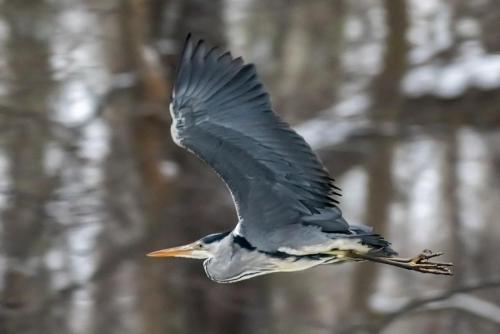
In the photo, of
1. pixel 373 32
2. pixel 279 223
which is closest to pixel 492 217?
pixel 373 32

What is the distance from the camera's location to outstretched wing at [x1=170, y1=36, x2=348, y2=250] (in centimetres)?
343

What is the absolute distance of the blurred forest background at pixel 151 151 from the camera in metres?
6.18

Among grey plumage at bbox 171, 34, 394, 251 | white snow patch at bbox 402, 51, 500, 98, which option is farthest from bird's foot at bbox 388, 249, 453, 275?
white snow patch at bbox 402, 51, 500, 98

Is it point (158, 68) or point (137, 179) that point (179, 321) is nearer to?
point (137, 179)

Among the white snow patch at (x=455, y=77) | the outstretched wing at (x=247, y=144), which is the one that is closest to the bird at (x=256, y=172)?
the outstretched wing at (x=247, y=144)

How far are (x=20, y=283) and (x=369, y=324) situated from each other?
1.87 meters

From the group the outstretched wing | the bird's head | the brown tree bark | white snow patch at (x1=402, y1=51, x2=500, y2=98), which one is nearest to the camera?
the outstretched wing

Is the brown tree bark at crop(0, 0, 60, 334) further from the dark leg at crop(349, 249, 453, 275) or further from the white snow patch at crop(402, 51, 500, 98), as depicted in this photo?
the dark leg at crop(349, 249, 453, 275)

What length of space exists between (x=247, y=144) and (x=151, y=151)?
2.77 m

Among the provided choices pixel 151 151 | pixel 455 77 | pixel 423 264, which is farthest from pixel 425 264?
pixel 455 77

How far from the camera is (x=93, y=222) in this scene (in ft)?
20.6

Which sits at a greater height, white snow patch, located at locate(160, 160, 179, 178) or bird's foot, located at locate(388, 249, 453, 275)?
white snow patch, located at locate(160, 160, 179, 178)

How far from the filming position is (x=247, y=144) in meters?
3.47

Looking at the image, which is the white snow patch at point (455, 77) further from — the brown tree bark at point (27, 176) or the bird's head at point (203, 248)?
the bird's head at point (203, 248)
